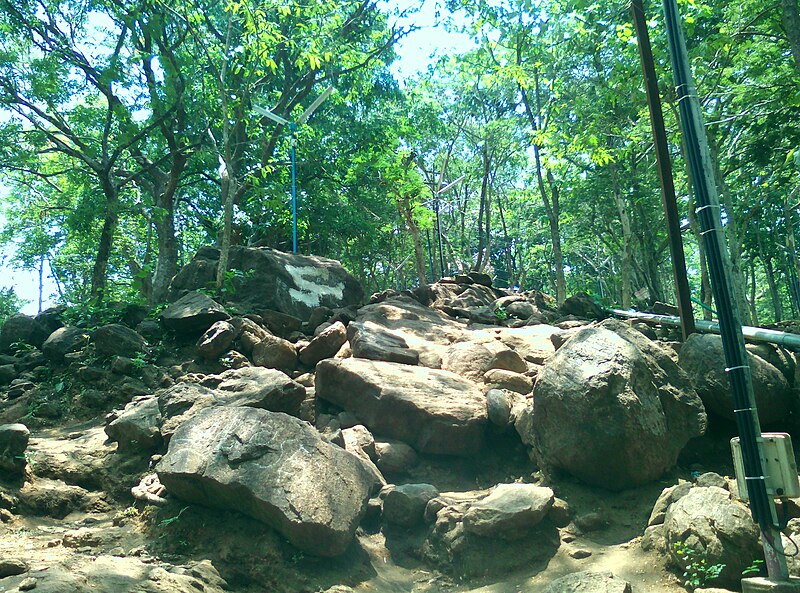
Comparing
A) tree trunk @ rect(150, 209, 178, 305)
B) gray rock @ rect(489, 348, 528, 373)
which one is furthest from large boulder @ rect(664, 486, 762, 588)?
tree trunk @ rect(150, 209, 178, 305)

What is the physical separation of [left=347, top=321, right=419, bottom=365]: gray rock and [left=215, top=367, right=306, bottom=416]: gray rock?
1.48 m

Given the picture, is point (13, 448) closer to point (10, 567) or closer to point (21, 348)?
point (10, 567)

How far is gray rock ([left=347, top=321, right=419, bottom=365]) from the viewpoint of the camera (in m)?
9.42

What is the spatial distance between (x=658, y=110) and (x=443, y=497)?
649cm

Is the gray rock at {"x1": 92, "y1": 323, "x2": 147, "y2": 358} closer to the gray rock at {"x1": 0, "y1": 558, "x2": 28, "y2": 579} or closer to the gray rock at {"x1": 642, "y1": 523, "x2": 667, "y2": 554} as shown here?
the gray rock at {"x1": 0, "y1": 558, "x2": 28, "y2": 579}

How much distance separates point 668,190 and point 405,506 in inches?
234

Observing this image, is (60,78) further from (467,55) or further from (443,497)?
(443,497)

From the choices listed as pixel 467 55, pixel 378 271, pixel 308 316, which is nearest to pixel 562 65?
pixel 467 55

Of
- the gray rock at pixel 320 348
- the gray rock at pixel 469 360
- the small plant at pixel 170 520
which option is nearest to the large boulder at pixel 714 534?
the gray rock at pixel 469 360

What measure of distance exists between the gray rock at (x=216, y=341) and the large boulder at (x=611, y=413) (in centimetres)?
522

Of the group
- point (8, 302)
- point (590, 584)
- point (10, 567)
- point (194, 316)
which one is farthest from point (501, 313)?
point (8, 302)

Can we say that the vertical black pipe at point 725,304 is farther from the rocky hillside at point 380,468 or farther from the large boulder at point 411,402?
the large boulder at point 411,402

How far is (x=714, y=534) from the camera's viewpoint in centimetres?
500

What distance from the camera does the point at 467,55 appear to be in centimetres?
1886
